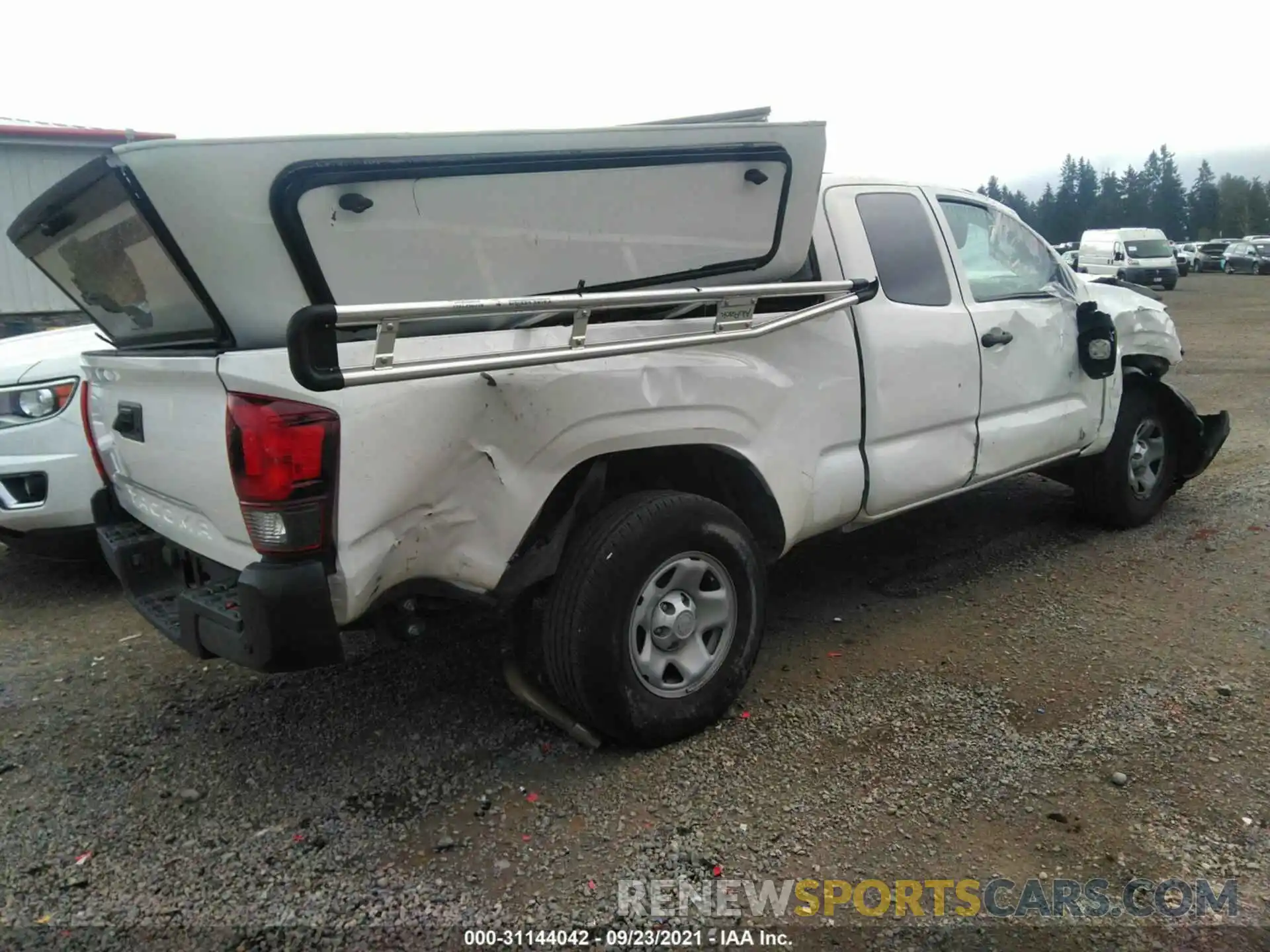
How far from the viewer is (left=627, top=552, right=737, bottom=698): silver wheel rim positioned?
2.98 meters

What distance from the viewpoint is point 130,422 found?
9.96 feet

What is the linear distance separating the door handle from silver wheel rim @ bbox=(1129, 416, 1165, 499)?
150cm

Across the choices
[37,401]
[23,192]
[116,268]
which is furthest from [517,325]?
[23,192]

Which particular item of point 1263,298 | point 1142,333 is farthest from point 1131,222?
point 1142,333

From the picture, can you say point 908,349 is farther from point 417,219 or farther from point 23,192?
point 23,192

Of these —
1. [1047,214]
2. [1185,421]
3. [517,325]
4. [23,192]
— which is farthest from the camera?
[1047,214]

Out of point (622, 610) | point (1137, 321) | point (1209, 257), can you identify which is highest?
point (1137, 321)

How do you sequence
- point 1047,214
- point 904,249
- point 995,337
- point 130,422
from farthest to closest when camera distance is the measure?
point 1047,214 → point 995,337 → point 904,249 → point 130,422

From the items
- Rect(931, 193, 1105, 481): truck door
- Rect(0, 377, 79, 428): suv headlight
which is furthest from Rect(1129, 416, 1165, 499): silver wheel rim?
Rect(0, 377, 79, 428): suv headlight

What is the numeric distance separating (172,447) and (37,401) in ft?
7.82

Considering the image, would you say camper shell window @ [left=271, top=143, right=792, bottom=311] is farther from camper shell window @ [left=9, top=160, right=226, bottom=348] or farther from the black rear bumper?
the black rear bumper

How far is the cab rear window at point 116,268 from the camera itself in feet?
8.50

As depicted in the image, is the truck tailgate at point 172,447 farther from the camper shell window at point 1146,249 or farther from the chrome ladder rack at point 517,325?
the camper shell window at point 1146,249

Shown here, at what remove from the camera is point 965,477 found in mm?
4152
